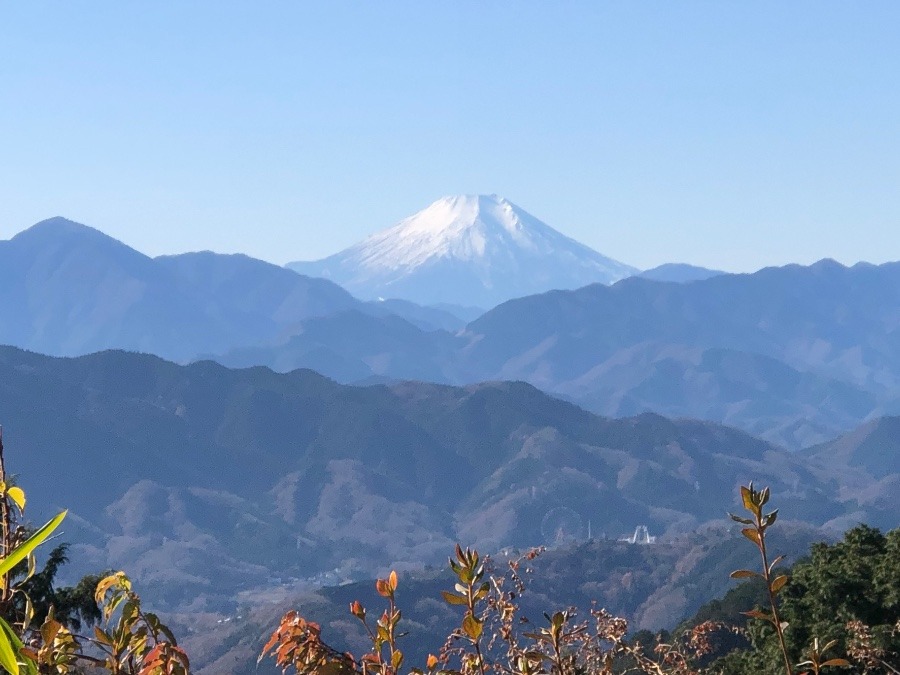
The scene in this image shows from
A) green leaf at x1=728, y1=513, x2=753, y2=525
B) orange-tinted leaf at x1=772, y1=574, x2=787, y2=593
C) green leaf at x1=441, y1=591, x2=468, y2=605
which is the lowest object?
green leaf at x1=441, y1=591, x2=468, y2=605

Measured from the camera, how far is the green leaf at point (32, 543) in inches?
80.5

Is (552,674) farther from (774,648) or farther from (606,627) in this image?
(774,648)

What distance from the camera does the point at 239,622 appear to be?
164000 mm

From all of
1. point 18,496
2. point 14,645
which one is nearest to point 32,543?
point 14,645

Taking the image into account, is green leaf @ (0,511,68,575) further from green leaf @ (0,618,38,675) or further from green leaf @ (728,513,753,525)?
green leaf @ (728,513,753,525)

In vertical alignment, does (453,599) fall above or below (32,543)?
below

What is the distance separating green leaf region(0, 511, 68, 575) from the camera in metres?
2.04

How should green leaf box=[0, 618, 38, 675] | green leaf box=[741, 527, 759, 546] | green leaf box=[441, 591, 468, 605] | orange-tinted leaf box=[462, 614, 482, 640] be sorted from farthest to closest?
green leaf box=[441, 591, 468, 605] < orange-tinted leaf box=[462, 614, 482, 640] < green leaf box=[741, 527, 759, 546] < green leaf box=[0, 618, 38, 675]

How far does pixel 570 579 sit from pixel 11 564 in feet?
558

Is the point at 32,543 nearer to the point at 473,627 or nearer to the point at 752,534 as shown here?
the point at 473,627

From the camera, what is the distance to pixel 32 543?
7.11 ft

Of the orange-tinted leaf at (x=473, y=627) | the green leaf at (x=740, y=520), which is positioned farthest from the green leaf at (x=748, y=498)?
the orange-tinted leaf at (x=473, y=627)

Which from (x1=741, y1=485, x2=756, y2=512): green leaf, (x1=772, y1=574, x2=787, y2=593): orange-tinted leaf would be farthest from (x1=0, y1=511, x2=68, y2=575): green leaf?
(x1=772, y1=574, x2=787, y2=593): orange-tinted leaf

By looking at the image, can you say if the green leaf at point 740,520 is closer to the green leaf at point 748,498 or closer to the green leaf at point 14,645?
the green leaf at point 748,498
